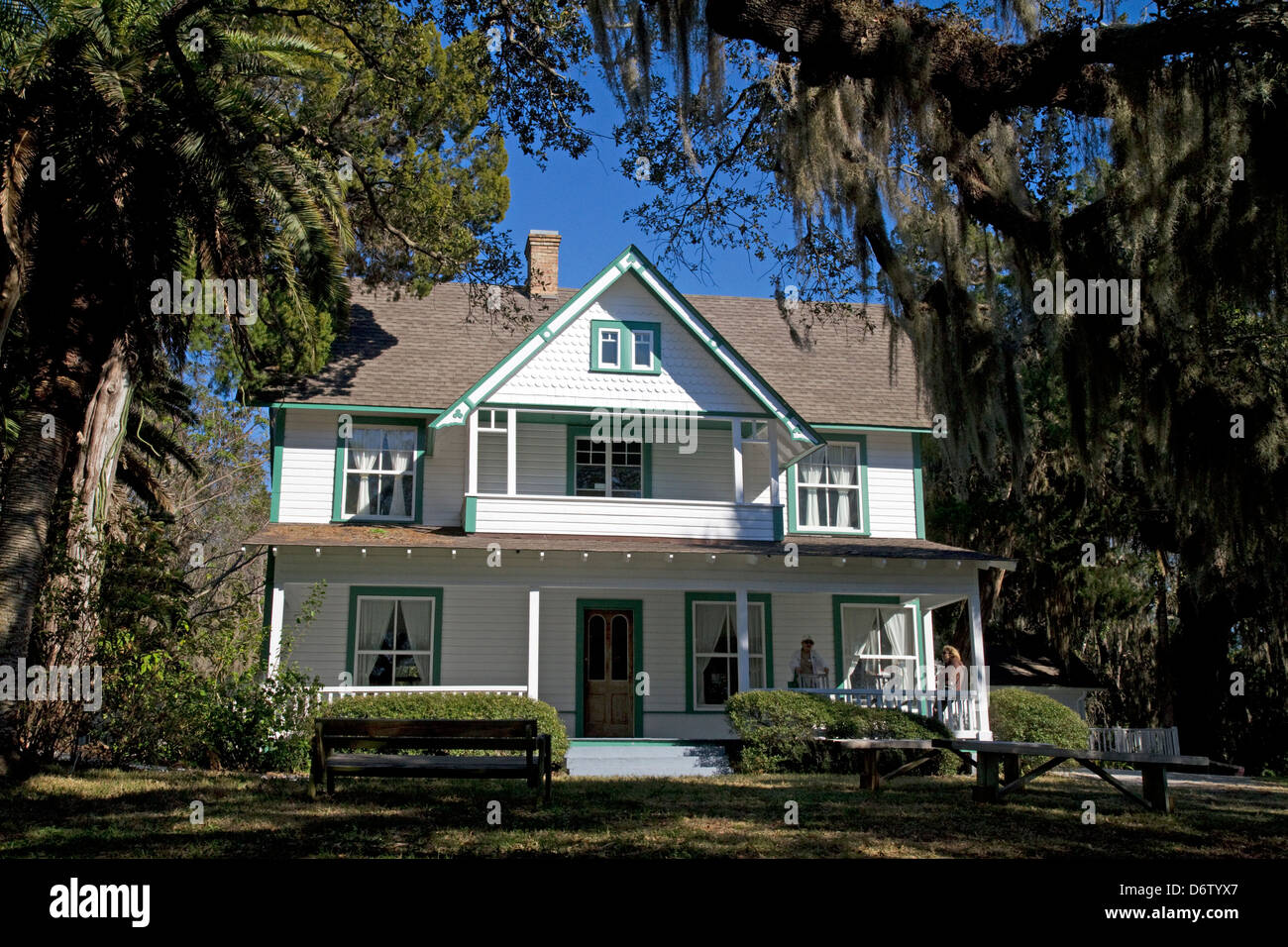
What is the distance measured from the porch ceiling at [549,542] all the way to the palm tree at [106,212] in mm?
4052

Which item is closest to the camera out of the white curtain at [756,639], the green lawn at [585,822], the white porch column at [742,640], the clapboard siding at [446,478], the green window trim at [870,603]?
the green lawn at [585,822]

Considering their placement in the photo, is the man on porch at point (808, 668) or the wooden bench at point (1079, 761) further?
the man on porch at point (808, 668)

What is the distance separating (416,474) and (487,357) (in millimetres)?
3206

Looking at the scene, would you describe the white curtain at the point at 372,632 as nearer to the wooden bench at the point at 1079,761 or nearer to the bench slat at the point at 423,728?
the bench slat at the point at 423,728

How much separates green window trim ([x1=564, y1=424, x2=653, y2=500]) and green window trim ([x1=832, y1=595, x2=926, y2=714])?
3.98 metres

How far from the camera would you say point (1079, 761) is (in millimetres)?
10086

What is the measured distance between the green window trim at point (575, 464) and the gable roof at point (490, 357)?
1982mm

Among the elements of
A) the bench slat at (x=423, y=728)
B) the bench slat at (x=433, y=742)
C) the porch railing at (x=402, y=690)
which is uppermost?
the porch railing at (x=402, y=690)

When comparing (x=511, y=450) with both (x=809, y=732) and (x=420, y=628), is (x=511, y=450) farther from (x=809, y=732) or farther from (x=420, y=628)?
(x=809, y=732)

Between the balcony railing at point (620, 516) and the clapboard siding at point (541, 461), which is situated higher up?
the clapboard siding at point (541, 461)

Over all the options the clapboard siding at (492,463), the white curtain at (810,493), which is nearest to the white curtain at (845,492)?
the white curtain at (810,493)

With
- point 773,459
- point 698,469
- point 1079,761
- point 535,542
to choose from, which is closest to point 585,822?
point 1079,761

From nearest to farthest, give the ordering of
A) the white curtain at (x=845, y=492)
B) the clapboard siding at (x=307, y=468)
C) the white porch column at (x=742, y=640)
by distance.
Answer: the white porch column at (x=742, y=640)
the clapboard siding at (x=307, y=468)
the white curtain at (x=845, y=492)

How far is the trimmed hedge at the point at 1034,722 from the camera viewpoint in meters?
17.9
